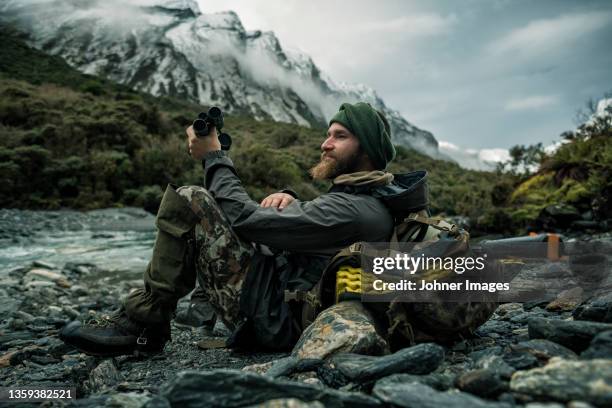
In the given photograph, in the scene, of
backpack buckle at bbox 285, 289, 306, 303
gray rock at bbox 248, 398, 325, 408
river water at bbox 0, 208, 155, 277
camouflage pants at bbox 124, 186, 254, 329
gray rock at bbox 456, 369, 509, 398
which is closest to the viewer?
gray rock at bbox 248, 398, 325, 408

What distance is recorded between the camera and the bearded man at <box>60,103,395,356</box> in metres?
2.22

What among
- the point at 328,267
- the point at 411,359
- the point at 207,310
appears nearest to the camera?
the point at 411,359

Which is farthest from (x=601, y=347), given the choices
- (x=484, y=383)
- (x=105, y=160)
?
(x=105, y=160)

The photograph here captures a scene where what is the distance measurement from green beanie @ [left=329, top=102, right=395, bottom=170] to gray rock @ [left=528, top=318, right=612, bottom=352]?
133 centimetres

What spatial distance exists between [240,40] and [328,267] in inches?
5403

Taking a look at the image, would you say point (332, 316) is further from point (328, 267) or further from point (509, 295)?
point (509, 295)

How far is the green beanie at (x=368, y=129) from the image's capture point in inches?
105

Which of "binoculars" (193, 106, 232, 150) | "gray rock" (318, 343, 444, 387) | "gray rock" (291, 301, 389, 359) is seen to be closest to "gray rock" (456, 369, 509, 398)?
"gray rock" (318, 343, 444, 387)

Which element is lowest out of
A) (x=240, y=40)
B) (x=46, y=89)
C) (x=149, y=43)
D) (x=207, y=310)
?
(x=207, y=310)

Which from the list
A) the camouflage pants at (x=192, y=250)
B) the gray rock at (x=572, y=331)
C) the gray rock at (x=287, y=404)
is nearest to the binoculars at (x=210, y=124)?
the camouflage pants at (x=192, y=250)

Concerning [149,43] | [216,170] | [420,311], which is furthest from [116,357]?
Result: [149,43]

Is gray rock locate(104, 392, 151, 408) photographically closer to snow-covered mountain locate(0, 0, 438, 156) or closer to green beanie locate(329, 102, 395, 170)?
green beanie locate(329, 102, 395, 170)

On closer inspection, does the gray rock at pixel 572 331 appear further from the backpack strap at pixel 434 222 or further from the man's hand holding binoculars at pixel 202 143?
the man's hand holding binoculars at pixel 202 143

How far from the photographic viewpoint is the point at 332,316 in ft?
6.42
